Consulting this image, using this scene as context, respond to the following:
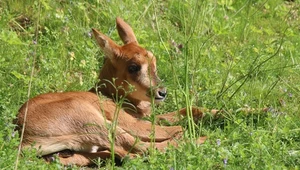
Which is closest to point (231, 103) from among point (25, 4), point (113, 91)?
point (113, 91)

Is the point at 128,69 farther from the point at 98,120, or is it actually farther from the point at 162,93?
the point at 98,120

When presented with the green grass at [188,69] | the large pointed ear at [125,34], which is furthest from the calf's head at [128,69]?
the large pointed ear at [125,34]

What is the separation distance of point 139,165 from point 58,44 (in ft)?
10.7

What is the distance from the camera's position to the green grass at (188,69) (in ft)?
21.1

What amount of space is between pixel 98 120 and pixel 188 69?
1.24m

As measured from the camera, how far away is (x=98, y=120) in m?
7.26

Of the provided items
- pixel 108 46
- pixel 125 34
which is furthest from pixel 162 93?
pixel 125 34

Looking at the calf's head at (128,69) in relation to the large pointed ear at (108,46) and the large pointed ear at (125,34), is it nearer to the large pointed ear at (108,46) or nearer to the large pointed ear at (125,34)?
the large pointed ear at (108,46)

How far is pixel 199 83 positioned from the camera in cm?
864

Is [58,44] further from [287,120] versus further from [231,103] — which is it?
[287,120]

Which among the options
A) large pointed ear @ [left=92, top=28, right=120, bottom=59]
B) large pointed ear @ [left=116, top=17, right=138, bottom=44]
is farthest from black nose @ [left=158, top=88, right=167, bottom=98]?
large pointed ear @ [left=116, top=17, right=138, bottom=44]

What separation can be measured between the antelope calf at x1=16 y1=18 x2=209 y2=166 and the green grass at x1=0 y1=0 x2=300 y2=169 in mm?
222

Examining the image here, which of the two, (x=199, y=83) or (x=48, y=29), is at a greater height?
(x=48, y=29)

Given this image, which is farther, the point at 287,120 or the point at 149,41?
the point at 149,41
